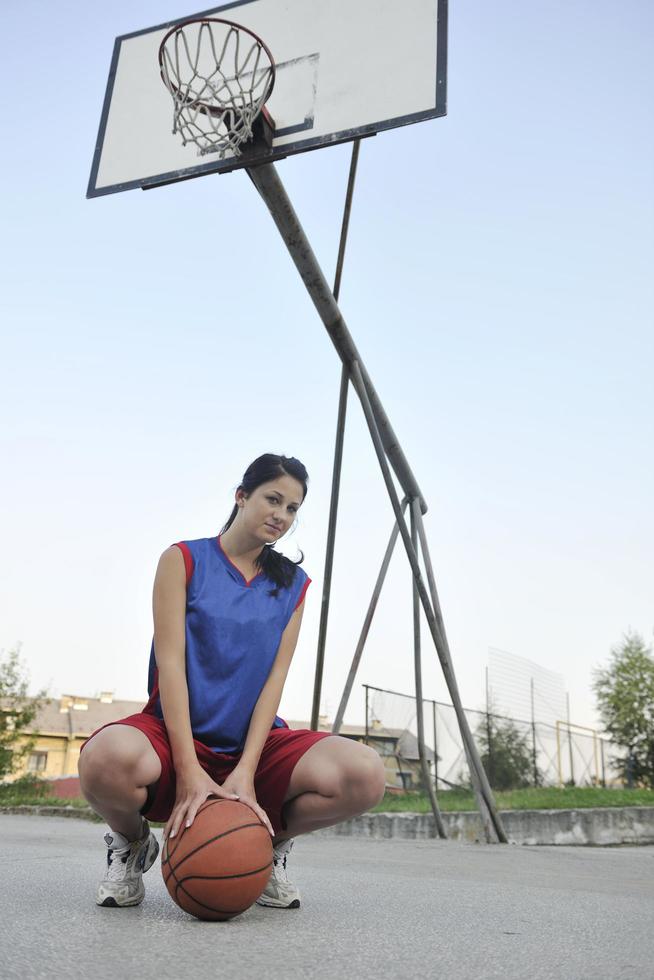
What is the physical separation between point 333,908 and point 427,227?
25.7ft

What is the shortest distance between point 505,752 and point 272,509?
10.2m

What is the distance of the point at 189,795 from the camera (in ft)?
6.70

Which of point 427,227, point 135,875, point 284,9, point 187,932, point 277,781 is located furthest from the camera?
point 427,227

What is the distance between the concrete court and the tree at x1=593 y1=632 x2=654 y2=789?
1771 cm

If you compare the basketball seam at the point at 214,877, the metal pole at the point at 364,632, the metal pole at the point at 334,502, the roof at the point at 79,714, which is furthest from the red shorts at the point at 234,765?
the roof at the point at 79,714

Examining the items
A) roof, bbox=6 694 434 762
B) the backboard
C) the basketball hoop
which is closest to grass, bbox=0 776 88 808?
the backboard

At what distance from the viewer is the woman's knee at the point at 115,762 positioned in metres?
2.04

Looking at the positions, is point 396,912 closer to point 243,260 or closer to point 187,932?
point 187,932

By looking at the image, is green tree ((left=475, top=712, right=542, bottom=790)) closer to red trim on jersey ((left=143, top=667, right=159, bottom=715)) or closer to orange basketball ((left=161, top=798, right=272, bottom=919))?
red trim on jersey ((left=143, top=667, right=159, bottom=715))

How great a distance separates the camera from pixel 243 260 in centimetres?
752

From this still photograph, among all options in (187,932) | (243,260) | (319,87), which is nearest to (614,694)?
(243,260)

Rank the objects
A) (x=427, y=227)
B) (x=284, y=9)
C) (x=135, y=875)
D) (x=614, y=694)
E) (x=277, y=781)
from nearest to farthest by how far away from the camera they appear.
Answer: (x=135, y=875) < (x=277, y=781) < (x=284, y=9) < (x=427, y=227) < (x=614, y=694)

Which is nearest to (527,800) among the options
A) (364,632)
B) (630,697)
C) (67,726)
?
(364,632)

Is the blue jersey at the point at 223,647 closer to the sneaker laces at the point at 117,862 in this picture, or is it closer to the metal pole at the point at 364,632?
the sneaker laces at the point at 117,862
